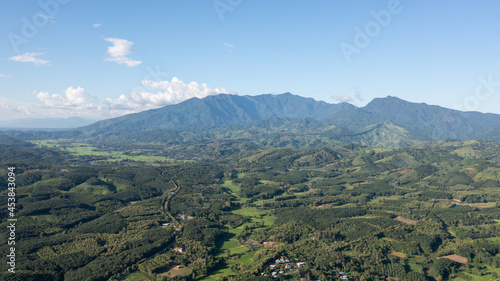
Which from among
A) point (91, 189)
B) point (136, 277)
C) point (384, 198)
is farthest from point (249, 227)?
point (91, 189)

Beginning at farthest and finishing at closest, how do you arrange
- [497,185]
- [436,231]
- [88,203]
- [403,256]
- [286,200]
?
[497,185] < [286,200] < [88,203] < [436,231] < [403,256]

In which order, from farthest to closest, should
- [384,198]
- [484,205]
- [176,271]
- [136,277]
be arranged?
[384,198]
[484,205]
[176,271]
[136,277]

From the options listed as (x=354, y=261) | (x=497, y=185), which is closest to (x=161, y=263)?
(x=354, y=261)

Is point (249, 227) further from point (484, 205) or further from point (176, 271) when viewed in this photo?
point (484, 205)

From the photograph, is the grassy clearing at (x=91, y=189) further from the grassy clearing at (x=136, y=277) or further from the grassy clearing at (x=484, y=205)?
the grassy clearing at (x=484, y=205)

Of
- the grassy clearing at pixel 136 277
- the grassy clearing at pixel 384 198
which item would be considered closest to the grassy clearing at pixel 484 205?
the grassy clearing at pixel 384 198

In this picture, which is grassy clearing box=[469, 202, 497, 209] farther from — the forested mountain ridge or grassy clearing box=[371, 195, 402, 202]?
grassy clearing box=[371, 195, 402, 202]

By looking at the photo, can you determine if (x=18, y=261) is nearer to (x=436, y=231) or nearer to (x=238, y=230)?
(x=238, y=230)

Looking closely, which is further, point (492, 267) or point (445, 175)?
point (445, 175)

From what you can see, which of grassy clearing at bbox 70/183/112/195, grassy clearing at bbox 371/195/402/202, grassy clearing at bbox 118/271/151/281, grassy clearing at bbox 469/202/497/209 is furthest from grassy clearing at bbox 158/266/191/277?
grassy clearing at bbox 469/202/497/209

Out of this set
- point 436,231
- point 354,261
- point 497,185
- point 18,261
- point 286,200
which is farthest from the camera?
point 497,185
